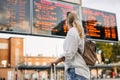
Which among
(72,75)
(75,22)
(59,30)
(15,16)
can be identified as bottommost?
(72,75)

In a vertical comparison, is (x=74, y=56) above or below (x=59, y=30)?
below

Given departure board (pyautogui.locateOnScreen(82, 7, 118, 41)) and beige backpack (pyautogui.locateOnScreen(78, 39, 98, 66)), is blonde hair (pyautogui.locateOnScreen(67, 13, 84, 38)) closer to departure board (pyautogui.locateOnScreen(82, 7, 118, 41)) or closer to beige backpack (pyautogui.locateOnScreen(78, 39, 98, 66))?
beige backpack (pyautogui.locateOnScreen(78, 39, 98, 66))

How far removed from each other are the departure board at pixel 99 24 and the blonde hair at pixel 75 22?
16.8 ft

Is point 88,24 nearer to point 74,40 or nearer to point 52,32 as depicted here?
point 52,32

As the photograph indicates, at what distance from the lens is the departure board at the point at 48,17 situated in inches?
270

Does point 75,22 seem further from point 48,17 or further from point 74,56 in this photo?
point 48,17

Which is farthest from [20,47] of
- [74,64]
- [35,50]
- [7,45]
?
[74,64]

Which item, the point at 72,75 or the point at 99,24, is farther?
the point at 99,24

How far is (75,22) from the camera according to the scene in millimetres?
2549

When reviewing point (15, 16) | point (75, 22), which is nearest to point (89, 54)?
point (75, 22)

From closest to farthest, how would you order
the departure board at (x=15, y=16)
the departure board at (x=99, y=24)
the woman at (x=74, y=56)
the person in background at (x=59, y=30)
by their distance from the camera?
the woman at (x=74, y=56)
the departure board at (x=15, y=16)
the person in background at (x=59, y=30)
the departure board at (x=99, y=24)

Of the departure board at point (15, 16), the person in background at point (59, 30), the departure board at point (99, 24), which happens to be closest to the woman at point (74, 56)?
the departure board at point (15, 16)

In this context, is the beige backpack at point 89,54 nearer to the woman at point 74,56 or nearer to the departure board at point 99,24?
the woman at point 74,56

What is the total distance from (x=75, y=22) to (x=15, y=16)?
423 centimetres
